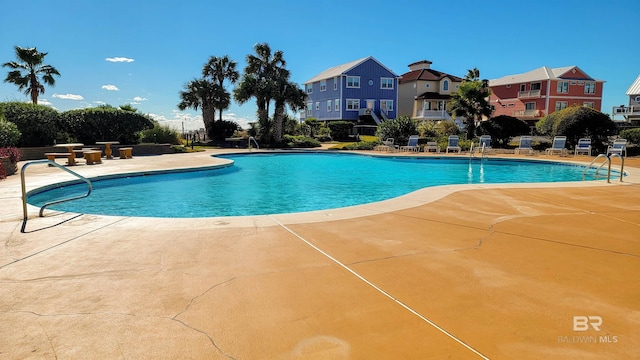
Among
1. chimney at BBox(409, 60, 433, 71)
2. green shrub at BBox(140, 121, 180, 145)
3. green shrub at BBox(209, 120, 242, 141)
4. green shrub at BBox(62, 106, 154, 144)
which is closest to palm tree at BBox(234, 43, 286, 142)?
green shrub at BBox(209, 120, 242, 141)

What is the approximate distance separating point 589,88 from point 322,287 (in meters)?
60.0

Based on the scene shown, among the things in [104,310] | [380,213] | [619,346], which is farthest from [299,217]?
[619,346]

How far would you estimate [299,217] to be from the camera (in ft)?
21.0

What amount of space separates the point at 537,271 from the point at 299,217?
3622 mm

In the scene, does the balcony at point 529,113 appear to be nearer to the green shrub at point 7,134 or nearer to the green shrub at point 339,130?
the green shrub at point 339,130

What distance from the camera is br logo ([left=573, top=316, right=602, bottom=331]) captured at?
2.85m

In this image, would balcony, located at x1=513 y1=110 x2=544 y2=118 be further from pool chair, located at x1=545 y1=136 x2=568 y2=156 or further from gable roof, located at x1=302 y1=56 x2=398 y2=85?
pool chair, located at x1=545 y1=136 x2=568 y2=156

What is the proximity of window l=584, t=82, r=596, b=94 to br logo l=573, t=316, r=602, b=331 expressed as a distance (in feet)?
192

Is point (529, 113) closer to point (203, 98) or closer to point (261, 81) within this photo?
point (261, 81)

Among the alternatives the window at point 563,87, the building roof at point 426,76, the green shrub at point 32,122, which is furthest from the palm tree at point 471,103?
the green shrub at point 32,122

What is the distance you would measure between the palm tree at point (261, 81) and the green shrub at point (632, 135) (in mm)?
24671

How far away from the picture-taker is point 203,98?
35031 mm

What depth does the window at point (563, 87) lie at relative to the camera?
48.5 meters

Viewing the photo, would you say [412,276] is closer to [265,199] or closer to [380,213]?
[380,213]
